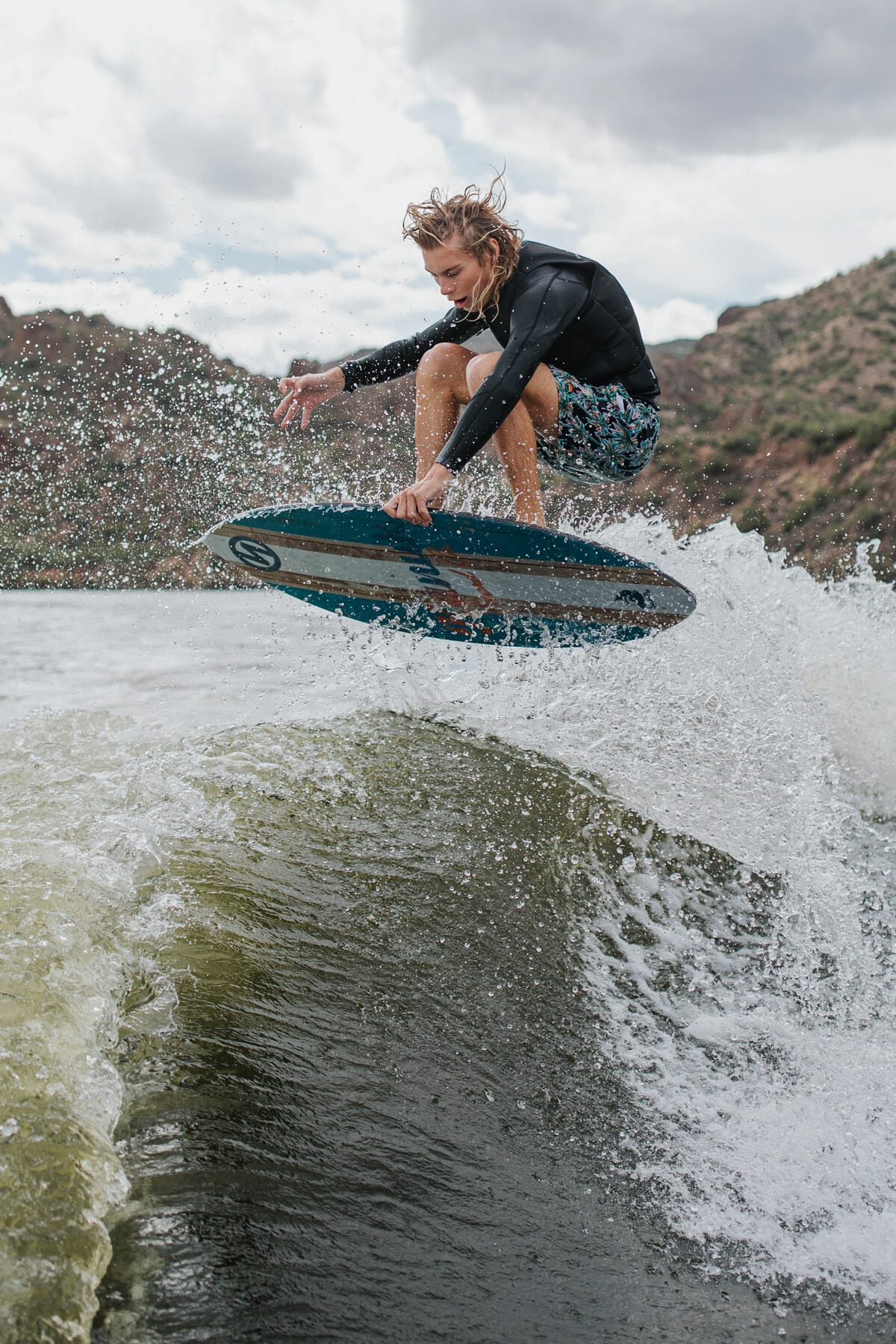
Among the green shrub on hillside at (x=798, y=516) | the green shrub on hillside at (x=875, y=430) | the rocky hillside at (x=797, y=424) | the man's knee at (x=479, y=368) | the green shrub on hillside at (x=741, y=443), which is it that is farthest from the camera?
the green shrub on hillside at (x=741, y=443)

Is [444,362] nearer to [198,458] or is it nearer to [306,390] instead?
[306,390]

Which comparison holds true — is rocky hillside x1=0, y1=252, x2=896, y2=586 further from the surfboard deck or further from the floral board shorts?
the floral board shorts

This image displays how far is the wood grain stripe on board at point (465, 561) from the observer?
14.1 ft

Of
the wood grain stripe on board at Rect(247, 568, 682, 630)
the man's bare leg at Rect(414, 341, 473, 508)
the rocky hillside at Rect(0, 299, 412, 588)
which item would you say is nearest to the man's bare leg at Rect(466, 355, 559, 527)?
the man's bare leg at Rect(414, 341, 473, 508)

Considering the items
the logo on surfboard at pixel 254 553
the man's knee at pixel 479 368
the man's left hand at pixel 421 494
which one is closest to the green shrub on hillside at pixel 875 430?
the man's knee at pixel 479 368

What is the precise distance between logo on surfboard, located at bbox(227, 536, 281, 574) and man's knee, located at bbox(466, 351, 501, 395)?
1.31 m

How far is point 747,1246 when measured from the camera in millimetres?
1860

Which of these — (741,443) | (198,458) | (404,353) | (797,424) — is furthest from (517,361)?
(741,443)

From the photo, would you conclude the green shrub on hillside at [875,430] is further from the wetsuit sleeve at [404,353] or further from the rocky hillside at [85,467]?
the wetsuit sleeve at [404,353]

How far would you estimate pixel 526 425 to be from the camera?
404 centimetres

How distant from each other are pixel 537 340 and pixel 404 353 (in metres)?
1.13

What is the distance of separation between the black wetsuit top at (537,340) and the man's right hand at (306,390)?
7cm

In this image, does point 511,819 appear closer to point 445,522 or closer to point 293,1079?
point 445,522

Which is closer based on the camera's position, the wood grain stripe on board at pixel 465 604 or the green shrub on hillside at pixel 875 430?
the wood grain stripe on board at pixel 465 604
